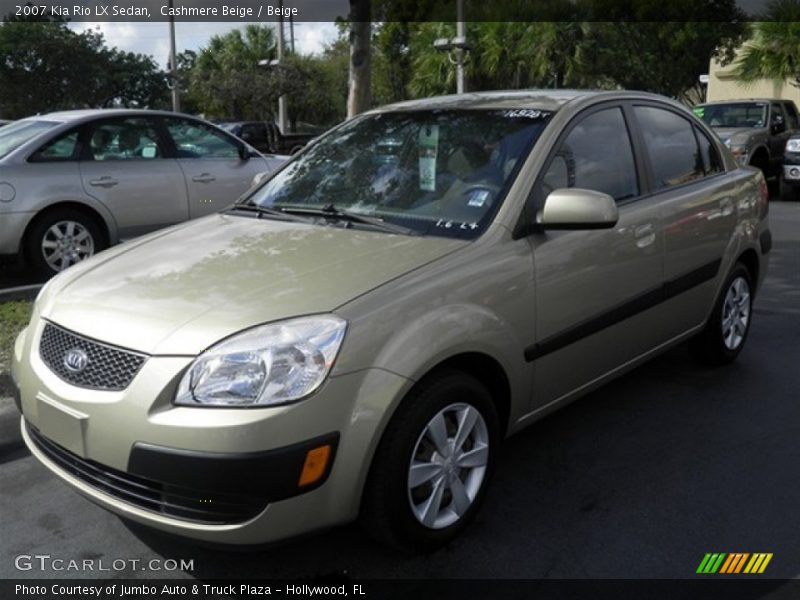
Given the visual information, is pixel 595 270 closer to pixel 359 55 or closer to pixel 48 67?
pixel 359 55

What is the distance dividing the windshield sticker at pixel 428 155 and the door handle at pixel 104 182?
4248mm

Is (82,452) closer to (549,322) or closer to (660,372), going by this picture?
(549,322)

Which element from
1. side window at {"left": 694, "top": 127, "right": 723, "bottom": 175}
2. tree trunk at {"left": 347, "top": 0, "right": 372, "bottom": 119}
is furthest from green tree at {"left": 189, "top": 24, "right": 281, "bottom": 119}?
side window at {"left": 694, "top": 127, "right": 723, "bottom": 175}

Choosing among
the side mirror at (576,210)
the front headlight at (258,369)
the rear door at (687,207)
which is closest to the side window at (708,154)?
the rear door at (687,207)

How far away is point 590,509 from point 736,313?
2.23 meters

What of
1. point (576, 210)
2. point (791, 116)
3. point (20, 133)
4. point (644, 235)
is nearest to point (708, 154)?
point (644, 235)

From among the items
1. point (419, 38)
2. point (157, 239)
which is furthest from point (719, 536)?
point (419, 38)

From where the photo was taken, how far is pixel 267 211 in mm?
3764

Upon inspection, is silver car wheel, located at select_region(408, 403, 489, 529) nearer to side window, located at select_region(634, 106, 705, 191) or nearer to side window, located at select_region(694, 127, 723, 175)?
side window, located at select_region(634, 106, 705, 191)

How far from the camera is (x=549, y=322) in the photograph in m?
3.30

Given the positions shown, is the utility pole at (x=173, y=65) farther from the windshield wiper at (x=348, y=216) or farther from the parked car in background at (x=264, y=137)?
the windshield wiper at (x=348, y=216)

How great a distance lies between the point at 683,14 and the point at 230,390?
26.5 m

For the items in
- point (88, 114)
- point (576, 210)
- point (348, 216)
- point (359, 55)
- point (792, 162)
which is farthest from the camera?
point (792, 162)

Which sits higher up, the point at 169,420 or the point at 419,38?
the point at 419,38
